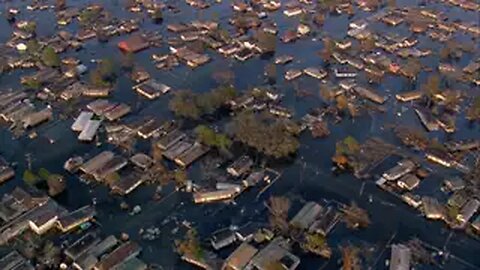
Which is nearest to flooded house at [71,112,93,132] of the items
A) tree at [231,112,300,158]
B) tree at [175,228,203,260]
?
tree at [231,112,300,158]

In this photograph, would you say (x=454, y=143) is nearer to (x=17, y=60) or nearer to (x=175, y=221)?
(x=175, y=221)

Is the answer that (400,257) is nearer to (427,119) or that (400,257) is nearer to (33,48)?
(427,119)

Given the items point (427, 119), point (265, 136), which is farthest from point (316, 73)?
point (265, 136)

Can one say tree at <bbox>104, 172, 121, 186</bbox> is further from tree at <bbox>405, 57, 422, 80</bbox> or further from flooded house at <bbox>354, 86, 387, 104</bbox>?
tree at <bbox>405, 57, 422, 80</bbox>

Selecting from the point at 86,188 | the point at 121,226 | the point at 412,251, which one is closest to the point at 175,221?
the point at 121,226

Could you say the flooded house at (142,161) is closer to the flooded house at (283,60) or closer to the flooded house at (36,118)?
the flooded house at (36,118)
